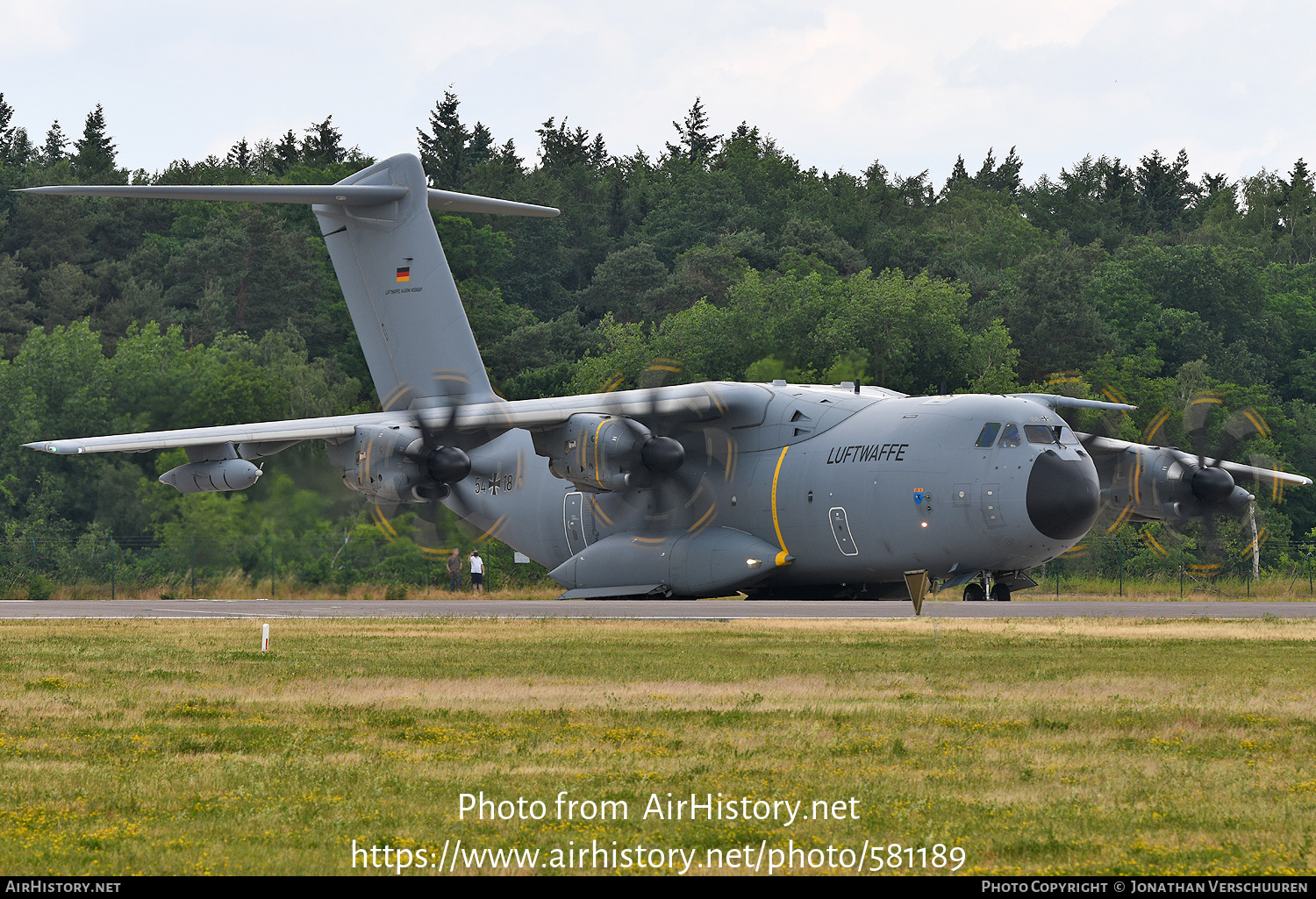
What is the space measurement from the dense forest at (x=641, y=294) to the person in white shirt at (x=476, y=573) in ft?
14.2

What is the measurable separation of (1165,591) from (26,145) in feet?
296

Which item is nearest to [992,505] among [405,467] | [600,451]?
[600,451]

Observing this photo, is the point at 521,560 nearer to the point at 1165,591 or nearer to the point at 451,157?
the point at 1165,591

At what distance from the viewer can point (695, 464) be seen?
Result: 31594mm

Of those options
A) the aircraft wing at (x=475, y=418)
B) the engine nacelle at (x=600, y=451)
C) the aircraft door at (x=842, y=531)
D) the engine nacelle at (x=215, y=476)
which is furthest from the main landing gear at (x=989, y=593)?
the engine nacelle at (x=215, y=476)

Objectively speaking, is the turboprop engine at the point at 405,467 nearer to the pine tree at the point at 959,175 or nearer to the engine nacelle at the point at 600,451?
the engine nacelle at the point at 600,451

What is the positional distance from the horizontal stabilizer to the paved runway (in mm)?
8188

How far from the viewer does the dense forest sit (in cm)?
5028

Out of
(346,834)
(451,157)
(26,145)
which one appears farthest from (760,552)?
(26,145)

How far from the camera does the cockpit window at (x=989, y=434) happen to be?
2725 cm

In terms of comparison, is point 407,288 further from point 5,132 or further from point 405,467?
point 5,132

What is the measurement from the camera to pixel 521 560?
36.8m

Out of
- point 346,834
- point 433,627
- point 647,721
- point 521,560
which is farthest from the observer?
point 521,560

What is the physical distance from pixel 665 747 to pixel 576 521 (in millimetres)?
23082
